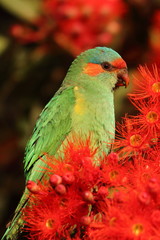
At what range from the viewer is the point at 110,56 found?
12.0 ft

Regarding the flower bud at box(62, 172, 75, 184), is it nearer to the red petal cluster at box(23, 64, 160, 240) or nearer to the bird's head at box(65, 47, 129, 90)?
the red petal cluster at box(23, 64, 160, 240)

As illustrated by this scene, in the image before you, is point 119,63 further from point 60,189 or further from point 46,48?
point 60,189

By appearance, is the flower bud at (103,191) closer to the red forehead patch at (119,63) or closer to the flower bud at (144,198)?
the flower bud at (144,198)

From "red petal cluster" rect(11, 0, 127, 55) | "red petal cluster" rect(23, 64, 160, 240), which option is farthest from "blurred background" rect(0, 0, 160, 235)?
"red petal cluster" rect(23, 64, 160, 240)

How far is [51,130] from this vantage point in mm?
3479

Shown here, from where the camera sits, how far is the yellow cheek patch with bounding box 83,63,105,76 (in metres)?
3.74

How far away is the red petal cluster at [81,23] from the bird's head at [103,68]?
41 cm

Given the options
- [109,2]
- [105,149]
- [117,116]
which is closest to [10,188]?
[117,116]

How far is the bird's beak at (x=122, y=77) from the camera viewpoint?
3.62 metres

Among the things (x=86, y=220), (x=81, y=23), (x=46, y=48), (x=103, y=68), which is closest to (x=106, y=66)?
(x=103, y=68)

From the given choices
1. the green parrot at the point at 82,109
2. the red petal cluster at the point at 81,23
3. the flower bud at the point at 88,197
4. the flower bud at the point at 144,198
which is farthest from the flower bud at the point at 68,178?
the red petal cluster at the point at 81,23

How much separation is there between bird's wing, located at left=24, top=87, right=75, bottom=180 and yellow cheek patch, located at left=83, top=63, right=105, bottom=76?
24cm

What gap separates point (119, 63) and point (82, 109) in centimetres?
47

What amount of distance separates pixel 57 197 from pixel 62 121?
1.25 meters
